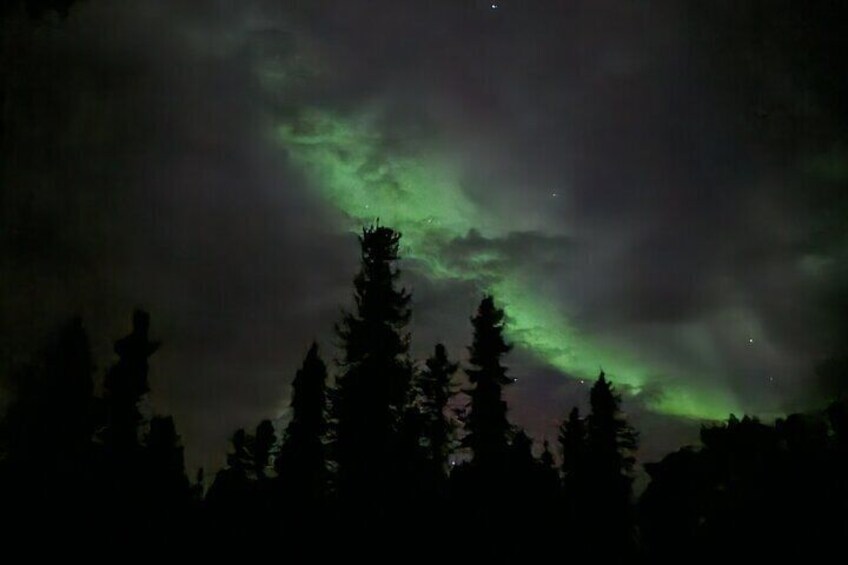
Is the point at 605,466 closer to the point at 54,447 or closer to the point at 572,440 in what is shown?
the point at 572,440

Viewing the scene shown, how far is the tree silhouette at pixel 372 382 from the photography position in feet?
87.0

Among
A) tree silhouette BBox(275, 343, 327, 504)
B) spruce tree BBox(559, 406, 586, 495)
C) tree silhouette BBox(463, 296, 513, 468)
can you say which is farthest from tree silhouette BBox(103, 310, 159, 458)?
spruce tree BBox(559, 406, 586, 495)

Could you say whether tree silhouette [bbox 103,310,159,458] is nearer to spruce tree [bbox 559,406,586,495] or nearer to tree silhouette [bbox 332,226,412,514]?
tree silhouette [bbox 332,226,412,514]

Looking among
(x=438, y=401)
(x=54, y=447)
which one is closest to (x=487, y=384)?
(x=438, y=401)

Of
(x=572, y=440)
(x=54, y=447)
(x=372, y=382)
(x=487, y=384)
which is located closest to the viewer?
(x=54, y=447)

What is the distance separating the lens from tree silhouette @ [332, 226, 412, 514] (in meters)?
26.5

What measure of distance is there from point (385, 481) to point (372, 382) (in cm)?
635

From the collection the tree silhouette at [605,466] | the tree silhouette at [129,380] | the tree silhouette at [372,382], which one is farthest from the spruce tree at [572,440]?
the tree silhouette at [129,380]

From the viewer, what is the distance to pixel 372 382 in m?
30.1

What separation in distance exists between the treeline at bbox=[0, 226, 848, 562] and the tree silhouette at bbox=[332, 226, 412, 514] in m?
0.08

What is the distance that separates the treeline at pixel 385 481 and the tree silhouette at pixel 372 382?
0.27 feet

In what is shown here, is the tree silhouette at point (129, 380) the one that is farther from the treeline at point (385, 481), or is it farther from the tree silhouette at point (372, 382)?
the tree silhouette at point (372, 382)

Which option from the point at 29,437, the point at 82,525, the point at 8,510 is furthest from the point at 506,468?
the point at 29,437

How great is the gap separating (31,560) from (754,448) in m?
17.8
